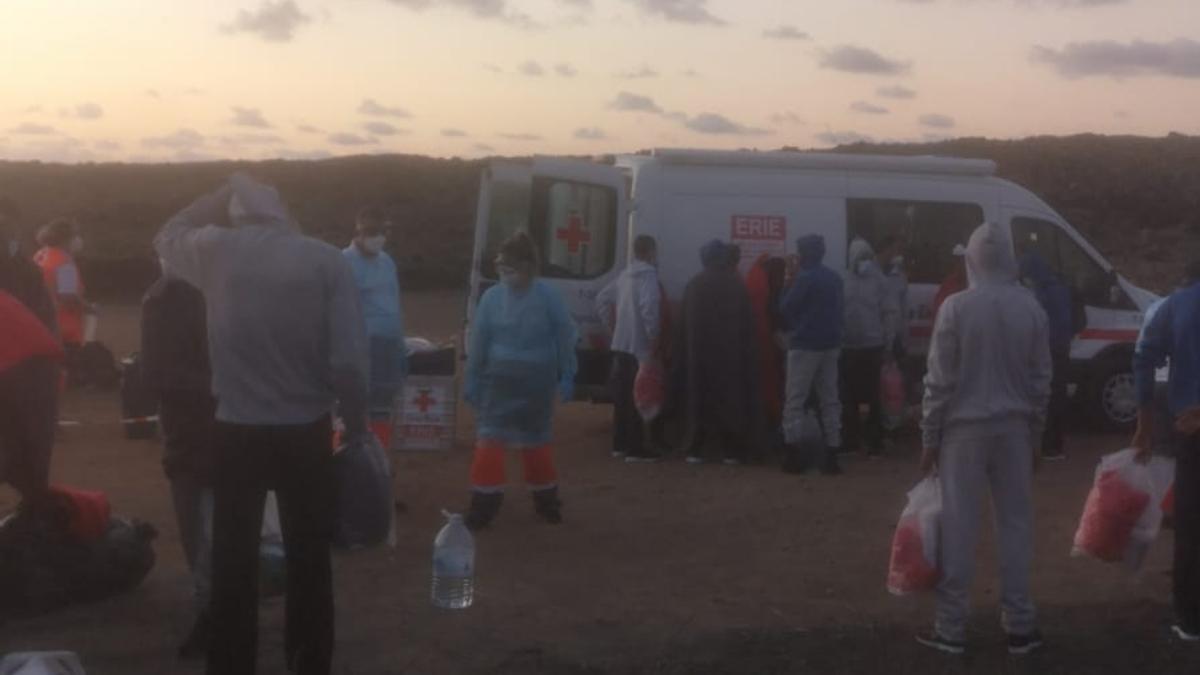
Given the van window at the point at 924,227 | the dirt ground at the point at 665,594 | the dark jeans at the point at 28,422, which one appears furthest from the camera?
the van window at the point at 924,227

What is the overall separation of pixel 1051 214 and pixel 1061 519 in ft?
14.6

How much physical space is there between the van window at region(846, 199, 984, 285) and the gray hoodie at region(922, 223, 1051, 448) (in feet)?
22.8

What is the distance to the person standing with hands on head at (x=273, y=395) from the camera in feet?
20.4

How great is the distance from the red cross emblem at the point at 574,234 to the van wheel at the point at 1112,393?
16.0ft

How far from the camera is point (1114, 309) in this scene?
48.5 ft

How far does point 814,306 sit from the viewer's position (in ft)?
40.7

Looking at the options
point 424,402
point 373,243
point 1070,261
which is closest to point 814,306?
point 424,402

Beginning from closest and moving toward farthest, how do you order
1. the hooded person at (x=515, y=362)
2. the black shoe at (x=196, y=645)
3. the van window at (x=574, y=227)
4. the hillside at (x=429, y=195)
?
the black shoe at (x=196, y=645), the hooded person at (x=515, y=362), the van window at (x=574, y=227), the hillside at (x=429, y=195)

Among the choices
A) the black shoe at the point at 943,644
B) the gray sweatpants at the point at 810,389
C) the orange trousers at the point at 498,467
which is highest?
the gray sweatpants at the point at 810,389

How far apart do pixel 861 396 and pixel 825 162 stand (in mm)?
2160

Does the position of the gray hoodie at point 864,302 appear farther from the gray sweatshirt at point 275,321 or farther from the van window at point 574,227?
the gray sweatshirt at point 275,321

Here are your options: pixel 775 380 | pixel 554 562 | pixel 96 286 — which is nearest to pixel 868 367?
pixel 775 380

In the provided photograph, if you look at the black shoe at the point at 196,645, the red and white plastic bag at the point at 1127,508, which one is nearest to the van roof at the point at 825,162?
the red and white plastic bag at the point at 1127,508

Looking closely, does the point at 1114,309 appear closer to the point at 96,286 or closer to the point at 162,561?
the point at 162,561
